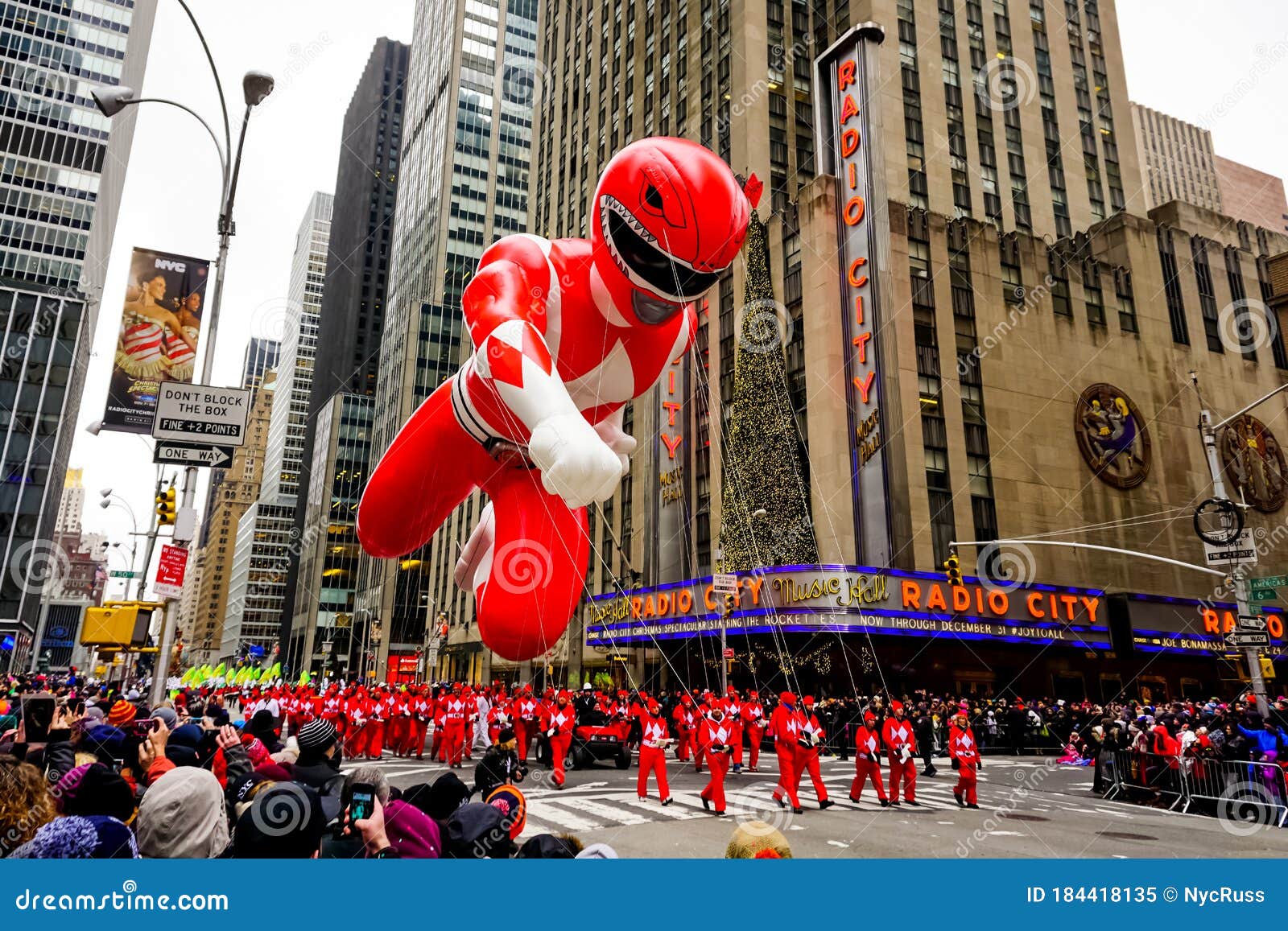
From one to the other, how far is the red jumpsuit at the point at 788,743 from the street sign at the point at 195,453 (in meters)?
8.70

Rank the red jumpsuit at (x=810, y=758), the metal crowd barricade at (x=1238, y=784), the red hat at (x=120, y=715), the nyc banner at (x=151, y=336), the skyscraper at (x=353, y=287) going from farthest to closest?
the skyscraper at (x=353, y=287) < the red jumpsuit at (x=810, y=758) < the metal crowd barricade at (x=1238, y=784) < the nyc banner at (x=151, y=336) < the red hat at (x=120, y=715)

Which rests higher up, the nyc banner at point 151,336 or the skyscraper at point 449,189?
the skyscraper at point 449,189


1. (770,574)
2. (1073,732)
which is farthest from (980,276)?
(1073,732)

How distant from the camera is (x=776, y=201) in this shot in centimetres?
3956

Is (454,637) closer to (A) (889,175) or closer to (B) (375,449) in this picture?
(B) (375,449)

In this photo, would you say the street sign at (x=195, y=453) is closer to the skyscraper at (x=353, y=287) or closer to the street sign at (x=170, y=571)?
the street sign at (x=170, y=571)

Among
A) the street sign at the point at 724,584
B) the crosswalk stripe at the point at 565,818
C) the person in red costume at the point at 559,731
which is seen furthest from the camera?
the street sign at the point at 724,584

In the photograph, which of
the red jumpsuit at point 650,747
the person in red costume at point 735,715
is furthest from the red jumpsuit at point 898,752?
the red jumpsuit at point 650,747

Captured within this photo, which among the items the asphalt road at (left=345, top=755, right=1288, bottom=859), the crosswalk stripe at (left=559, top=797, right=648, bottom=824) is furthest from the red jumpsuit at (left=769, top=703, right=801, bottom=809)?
the crosswalk stripe at (left=559, top=797, right=648, bottom=824)

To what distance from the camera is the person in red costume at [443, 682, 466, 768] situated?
18.2m

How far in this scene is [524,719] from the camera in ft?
60.1

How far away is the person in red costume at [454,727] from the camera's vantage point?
18203 millimetres

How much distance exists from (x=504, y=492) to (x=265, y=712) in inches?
145

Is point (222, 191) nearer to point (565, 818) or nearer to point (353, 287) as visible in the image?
point (565, 818)
